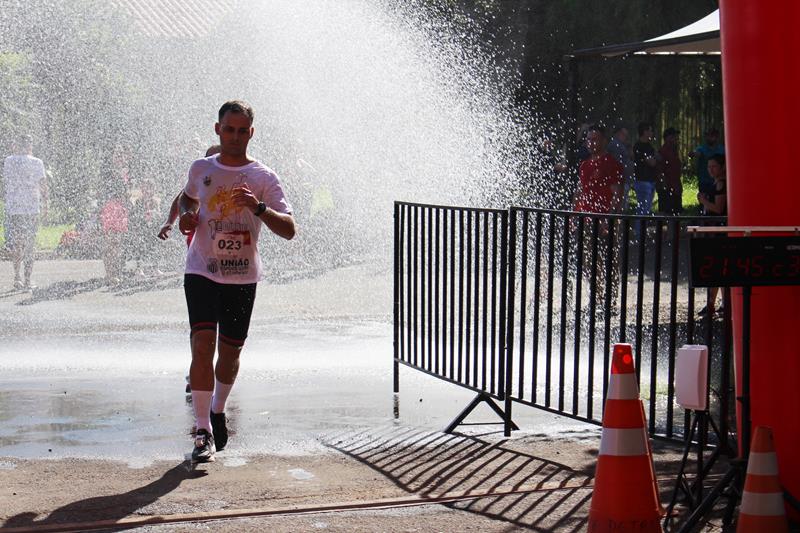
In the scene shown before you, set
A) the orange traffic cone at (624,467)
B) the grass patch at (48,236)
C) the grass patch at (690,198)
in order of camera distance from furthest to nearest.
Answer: the grass patch at (690,198), the grass patch at (48,236), the orange traffic cone at (624,467)

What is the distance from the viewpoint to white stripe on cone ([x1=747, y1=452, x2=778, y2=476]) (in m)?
5.09

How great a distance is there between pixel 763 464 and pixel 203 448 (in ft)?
9.80

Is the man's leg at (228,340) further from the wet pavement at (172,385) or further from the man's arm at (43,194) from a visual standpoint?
the man's arm at (43,194)

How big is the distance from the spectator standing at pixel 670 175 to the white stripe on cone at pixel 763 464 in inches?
764

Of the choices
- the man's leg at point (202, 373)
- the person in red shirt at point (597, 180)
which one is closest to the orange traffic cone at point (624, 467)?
the man's leg at point (202, 373)

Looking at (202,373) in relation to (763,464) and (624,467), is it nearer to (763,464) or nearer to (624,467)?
(624,467)

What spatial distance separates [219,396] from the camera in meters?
7.24

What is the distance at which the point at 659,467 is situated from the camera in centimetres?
688

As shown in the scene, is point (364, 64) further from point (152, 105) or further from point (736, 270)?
point (736, 270)

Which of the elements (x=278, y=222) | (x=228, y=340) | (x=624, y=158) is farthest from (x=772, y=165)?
(x=624, y=158)

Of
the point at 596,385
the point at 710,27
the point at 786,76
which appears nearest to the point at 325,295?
the point at 710,27

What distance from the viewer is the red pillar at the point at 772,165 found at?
222 inches

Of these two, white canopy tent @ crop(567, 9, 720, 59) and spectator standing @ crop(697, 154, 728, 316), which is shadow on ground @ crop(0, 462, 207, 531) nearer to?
white canopy tent @ crop(567, 9, 720, 59)

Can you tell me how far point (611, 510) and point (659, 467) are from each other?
67.6 inches
